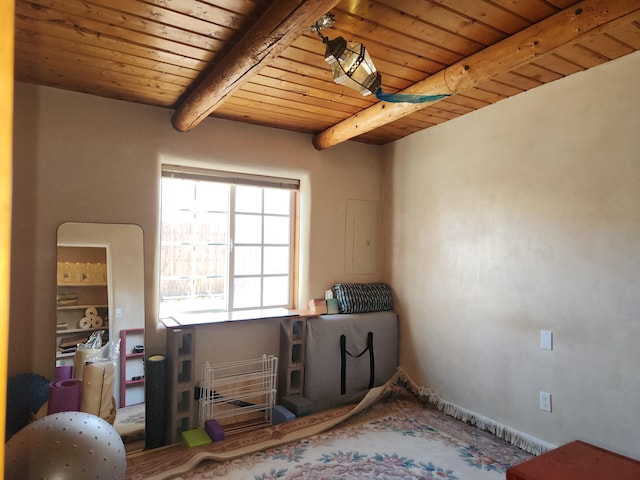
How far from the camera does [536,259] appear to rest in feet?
8.51

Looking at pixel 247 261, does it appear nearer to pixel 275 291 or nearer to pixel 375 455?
pixel 275 291

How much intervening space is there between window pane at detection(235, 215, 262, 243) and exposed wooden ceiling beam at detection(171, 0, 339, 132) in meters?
1.05

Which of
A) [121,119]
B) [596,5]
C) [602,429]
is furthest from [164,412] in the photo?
[596,5]

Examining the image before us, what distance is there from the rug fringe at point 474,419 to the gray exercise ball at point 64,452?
2.33m

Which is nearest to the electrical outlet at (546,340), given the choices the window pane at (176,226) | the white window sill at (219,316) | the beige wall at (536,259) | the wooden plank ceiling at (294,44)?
the beige wall at (536,259)

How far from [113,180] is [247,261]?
1.19m

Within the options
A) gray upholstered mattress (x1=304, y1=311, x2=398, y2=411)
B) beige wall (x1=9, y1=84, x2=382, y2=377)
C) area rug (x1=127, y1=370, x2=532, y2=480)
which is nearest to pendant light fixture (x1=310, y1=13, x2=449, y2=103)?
beige wall (x1=9, y1=84, x2=382, y2=377)

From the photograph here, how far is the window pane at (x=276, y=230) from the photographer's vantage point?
11.4ft

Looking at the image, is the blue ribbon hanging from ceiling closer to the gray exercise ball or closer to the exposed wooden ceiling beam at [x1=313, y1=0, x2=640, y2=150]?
the exposed wooden ceiling beam at [x1=313, y1=0, x2=640, y2=150]

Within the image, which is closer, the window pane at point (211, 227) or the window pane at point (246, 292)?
the window pane at point (211, 227)

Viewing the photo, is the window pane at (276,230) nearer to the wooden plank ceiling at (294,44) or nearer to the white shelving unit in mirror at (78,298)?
the wooden plank ceiling at (294,44)

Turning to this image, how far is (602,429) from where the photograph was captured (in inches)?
88.4

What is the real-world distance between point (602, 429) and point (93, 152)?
3532 mm

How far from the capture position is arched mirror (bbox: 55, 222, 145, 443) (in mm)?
2502
